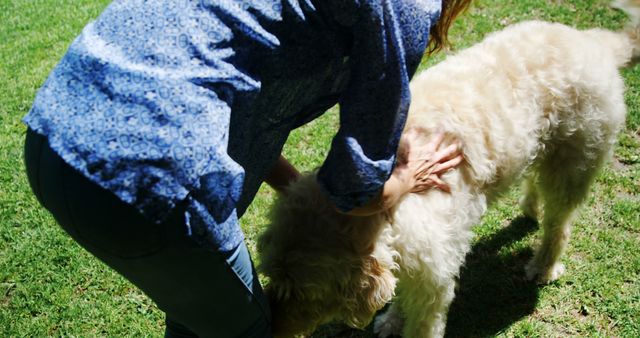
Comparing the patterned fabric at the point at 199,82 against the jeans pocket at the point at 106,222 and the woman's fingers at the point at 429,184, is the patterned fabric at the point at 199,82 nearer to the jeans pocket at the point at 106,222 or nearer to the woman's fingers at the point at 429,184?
the jeans pocket at the point at 106,222

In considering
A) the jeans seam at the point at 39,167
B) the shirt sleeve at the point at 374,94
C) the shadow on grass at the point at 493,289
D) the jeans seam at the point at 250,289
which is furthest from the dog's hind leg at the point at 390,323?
the jeans seam at the point at 39,167

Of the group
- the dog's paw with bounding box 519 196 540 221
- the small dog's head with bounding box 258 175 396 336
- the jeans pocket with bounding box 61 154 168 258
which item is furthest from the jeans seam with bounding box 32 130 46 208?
the dog's paw with bounding box 519 196 540 221

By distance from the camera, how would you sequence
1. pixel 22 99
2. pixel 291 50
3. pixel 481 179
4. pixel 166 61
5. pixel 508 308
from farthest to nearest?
pixel 22 99
pixel 508 308
pixel 481 179
pixel 291 50
pixel 166 61

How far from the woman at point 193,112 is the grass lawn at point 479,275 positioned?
6.72 feet

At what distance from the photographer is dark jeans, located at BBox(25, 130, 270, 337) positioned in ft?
5.36

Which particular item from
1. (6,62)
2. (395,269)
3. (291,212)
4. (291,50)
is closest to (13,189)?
(6,62)

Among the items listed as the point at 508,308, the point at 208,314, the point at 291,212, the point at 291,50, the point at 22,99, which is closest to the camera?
the point at 291,50

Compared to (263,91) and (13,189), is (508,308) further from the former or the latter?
(13,189)

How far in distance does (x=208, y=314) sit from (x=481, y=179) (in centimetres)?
157

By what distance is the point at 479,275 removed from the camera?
13.2ft

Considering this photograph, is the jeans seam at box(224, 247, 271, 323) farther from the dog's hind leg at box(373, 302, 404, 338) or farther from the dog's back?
the dog's hind leg at box(373, 302, 404, 338)

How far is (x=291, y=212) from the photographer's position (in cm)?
248

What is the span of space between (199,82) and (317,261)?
1.08m

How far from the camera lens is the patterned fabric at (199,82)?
5.10 feet
